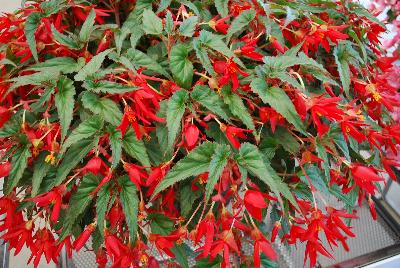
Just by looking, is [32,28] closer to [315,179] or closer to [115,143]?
[115,143]

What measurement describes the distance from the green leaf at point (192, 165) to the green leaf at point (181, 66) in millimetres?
92

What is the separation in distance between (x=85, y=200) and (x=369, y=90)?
0.40 metres

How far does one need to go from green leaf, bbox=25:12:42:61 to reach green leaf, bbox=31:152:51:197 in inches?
4.9

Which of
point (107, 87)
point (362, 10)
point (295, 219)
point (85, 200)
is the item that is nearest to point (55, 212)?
point (85, 200)

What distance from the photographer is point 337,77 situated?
0.62 metres

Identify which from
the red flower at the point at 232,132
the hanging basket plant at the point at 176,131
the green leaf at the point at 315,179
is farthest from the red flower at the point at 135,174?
the green leaf at the point at 315,179

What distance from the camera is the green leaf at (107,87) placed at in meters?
0.45

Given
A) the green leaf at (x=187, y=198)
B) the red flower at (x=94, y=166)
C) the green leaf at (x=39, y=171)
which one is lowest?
the green leaf at (x=39, y=171)

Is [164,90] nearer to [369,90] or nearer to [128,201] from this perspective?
[128,201]

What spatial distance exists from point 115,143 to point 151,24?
17cm

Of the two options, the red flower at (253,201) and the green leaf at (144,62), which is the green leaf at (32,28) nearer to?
the green leaf at (144,62)

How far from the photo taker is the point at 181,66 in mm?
493

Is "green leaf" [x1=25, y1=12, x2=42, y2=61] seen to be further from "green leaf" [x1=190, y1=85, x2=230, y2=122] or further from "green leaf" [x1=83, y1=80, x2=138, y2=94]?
"green leaf" [x1=190, y1=85, x2=230, y2=122]

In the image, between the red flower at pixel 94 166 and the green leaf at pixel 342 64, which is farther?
the green leaf at pixel 342 64
